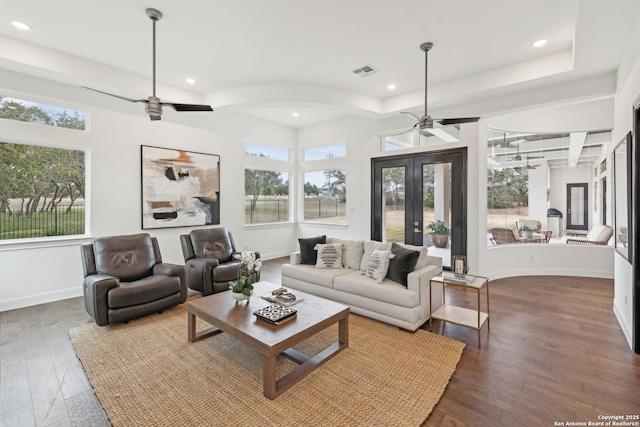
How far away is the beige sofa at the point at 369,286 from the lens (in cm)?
316

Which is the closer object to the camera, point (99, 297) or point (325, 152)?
point (99, 297)

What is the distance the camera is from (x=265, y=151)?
7188 millimetres

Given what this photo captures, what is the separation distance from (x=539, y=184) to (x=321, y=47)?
5120mm

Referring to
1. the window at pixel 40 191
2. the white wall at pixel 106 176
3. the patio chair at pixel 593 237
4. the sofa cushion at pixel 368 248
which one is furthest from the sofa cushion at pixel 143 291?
the patio chair at pixel 593 237

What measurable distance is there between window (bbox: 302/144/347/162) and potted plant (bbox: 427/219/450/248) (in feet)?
8.72

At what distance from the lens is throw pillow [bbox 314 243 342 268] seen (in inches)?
163

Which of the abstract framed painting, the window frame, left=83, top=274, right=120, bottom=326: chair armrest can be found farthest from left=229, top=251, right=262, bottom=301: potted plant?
the window frame

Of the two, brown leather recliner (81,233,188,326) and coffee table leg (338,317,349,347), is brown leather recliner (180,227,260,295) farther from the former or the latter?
coffee table leg (338,317,349,347)

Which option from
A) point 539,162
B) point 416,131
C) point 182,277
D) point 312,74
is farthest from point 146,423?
point 539,162

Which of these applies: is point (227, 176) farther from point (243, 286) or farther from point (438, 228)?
point (438, 228)

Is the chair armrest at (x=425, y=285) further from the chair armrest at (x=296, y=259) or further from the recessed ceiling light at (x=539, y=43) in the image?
the recessed ceiling light at (x=539, y=43)

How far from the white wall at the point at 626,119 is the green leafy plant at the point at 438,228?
2.32 m

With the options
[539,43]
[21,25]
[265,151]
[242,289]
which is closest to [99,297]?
[242,289]

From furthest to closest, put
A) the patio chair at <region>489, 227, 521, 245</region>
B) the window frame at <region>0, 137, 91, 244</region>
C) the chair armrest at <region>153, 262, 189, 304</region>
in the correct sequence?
the patio chair at <region>489, 227, 521, 245</region> → the window frame at <region>0, 137, 91, 244</region> → the chair armrest at <region>153, 262, 189, 304</region>
